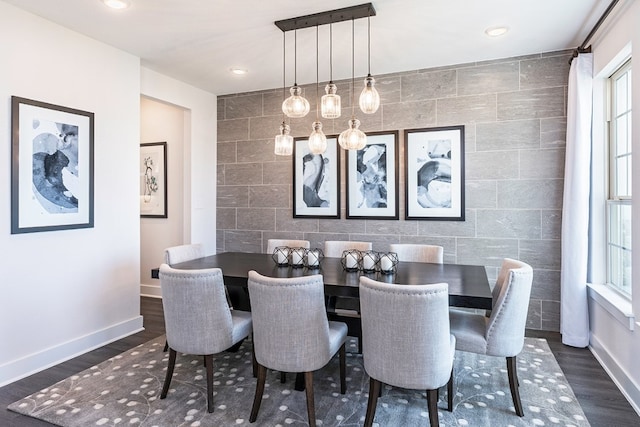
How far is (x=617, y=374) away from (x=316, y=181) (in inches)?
128

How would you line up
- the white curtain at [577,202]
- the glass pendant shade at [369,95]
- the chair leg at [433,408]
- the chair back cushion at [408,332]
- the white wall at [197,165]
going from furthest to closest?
1. the white wall at [197,165]
2. the white curtain at [577,202]
3. the glass pendant shade at [369,95]
4. the chair leg at [433,408]
5. the chair back cushion at [408,332]

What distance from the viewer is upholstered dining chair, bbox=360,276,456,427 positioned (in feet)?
6.06

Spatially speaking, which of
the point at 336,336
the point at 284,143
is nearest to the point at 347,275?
the point at 336,336

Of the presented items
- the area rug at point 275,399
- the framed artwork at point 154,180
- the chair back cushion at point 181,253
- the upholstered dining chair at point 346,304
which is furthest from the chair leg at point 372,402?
the framed artwork at point 154,180

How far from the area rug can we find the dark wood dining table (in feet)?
2.28

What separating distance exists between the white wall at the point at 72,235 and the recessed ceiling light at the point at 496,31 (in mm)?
3235

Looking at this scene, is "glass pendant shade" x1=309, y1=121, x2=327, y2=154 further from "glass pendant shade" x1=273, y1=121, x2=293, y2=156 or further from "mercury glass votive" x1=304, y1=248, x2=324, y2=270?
"mercury glass votive" x1=304, y1=248, x2=324, y2=270

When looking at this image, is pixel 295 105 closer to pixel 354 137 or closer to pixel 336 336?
pixel 354 137

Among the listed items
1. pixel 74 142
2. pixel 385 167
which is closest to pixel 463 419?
pixel 385 167

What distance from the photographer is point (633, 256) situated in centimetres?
246

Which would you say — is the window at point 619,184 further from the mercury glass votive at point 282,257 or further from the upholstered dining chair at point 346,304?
the mercury glass votive at point 282,257

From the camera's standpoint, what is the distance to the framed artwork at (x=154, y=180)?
196 inches

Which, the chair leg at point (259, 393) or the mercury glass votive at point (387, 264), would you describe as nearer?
the chair leg at point (259, 393)

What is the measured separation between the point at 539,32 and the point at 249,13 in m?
2.40
